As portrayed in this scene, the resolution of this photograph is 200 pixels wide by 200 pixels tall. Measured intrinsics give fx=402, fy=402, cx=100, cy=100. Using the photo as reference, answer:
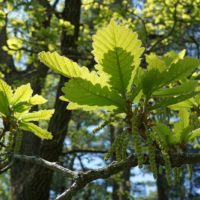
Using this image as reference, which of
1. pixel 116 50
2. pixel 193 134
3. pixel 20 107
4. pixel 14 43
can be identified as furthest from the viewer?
pixel 14 43

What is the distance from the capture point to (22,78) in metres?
5.98

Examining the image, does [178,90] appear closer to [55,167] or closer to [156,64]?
[156,64]

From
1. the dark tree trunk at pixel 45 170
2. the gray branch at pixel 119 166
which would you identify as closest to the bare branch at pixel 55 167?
the gray branch at pixel 119 166

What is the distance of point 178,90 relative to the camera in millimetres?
1260

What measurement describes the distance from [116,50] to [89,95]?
0.53 ft

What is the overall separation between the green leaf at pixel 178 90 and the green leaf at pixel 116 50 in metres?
0.15

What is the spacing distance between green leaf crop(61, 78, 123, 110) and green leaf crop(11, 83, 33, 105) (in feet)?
1.03

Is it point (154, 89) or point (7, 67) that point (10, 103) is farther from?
point (7, 67)

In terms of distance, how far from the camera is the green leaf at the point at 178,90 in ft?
4.06

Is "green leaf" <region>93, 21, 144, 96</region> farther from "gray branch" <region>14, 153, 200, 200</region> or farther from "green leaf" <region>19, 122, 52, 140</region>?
"green leaf" <region>19, 122, 52, 140</region>

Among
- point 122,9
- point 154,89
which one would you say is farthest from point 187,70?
point 122,9

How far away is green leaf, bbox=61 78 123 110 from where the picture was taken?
1167mm

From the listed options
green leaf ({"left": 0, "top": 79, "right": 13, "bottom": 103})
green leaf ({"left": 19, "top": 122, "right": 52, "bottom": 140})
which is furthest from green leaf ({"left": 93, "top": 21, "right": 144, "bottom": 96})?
green leaf ({"left": 19, "top": 122, "right": 52, "bottom": 140})

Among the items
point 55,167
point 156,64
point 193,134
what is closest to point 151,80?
point 156,64
